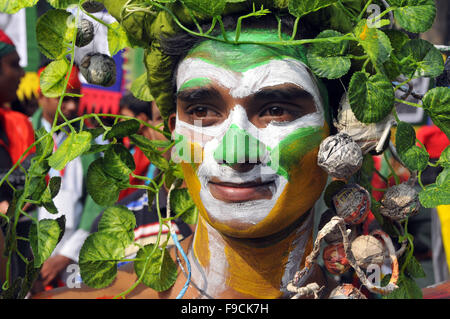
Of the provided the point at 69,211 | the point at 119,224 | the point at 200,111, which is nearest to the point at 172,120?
the point at 200,111

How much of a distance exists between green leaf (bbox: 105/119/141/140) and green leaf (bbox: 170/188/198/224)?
0.26 metres

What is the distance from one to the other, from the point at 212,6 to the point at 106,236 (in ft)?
2.38

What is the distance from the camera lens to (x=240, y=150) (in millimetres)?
1700

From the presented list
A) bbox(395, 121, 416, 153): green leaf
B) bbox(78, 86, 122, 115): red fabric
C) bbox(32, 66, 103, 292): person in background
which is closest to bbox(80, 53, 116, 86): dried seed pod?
bbox(395, 121, 416, 153): green leaf

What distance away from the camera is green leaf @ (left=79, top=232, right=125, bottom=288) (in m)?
1.83

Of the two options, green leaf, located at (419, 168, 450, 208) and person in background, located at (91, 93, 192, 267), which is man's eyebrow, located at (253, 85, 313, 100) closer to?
green leaf, located at (419, 168, 450, 208)

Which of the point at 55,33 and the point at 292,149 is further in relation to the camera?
the point at 55,33

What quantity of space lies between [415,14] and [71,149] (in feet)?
3.11

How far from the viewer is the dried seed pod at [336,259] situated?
5.89ft

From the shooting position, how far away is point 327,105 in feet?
6.08

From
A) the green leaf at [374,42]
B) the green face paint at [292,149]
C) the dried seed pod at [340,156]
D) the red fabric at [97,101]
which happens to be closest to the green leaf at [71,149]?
the green face paint at [292,149]

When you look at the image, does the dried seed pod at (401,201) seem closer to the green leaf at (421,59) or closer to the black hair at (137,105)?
the green leaf at (421,59)

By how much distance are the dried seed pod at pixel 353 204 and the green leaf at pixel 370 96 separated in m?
0.22

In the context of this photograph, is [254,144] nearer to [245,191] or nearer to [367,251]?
[245,191]
